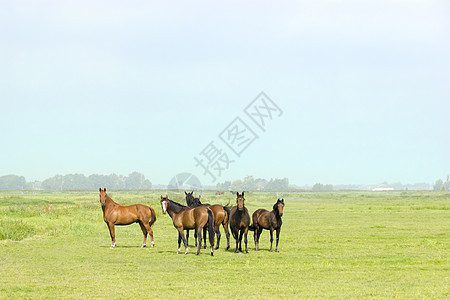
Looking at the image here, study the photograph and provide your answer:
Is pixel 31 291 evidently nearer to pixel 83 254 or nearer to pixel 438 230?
pixel 83 254

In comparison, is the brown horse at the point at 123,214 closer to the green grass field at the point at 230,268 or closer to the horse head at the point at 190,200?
the green grass field at the point at 230,268

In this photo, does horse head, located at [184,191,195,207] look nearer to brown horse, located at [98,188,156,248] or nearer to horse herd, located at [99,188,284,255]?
brown horse, located at [98,188,156,248]

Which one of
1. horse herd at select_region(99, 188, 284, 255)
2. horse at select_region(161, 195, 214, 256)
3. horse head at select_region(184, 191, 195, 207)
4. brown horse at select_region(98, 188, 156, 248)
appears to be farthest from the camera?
horse head at select_region(184, 191, 195, 207)

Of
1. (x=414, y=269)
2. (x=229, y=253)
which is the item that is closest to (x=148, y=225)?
(x=229, y=253)

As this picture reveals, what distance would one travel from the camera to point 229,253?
1953 centimetres

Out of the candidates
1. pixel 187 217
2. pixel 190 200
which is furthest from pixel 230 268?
pixel 190 200

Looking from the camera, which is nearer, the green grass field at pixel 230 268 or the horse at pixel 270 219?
the green grass field at pixel 230 268

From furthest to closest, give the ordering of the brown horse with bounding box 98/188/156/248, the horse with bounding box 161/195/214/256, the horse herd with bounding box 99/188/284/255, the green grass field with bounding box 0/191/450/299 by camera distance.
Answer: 1. the brown horse with bounding box 98/188/156/248
2. the horse with bounding box 161/195/214/256
3. the horse herd with bounding box 99/188/284/255
4. the green grass field with bounding box 0/191/450/299

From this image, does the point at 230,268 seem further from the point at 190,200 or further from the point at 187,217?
the point at 190,200

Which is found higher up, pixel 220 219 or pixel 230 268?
pixel 220 219

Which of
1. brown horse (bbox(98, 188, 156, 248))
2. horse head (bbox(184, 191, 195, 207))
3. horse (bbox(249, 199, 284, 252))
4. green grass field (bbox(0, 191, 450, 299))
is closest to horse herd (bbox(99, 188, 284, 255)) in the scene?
horse (bbox(249, 199, 284, 252))

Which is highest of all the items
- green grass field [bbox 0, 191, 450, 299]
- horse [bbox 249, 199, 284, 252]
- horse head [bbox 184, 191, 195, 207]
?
horse head [bbox 184, 191, 195, 207]

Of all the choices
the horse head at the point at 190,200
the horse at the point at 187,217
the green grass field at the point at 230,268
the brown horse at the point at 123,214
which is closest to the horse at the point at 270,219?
the green grass field at the point at 230,268

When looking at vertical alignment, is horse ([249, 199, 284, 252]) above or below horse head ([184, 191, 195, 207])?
below
